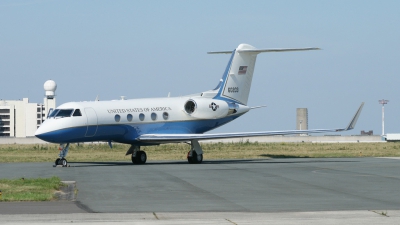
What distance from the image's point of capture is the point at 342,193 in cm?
2030

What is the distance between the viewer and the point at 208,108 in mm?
41656

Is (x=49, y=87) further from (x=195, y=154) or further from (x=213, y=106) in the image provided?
(x=195, y=154)

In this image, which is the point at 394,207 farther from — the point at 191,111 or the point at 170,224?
the point at 191,111

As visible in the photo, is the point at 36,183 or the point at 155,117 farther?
the point at 155,117

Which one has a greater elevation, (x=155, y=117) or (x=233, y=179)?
(x=155, y=117)

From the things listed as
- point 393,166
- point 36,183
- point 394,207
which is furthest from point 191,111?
point 394,207

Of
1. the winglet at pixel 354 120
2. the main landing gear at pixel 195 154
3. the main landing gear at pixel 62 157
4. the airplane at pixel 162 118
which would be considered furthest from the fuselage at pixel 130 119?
the winglet at pixel 354 120

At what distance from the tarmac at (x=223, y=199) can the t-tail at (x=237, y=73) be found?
14.7 m

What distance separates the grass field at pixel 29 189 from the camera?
61.0 ft

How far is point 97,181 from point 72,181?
0.86 metres

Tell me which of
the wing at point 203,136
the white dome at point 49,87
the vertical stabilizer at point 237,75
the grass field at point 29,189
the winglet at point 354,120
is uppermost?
the white dome at point 49,87

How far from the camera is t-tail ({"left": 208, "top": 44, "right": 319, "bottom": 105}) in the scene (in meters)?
43.5

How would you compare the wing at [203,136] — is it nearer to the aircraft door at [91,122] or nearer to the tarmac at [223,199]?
the aircraft door at [91,122]

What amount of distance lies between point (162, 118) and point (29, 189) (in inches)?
738
